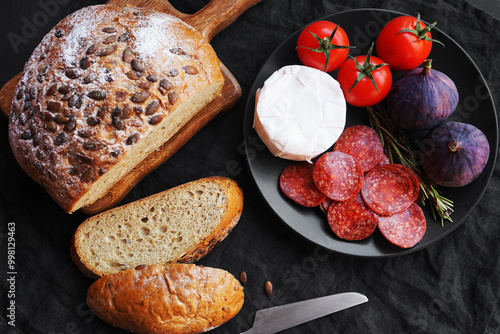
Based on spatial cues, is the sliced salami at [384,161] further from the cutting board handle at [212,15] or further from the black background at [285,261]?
the cutting board handle at [212,15]

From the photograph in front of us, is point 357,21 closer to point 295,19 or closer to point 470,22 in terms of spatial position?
point 295,19

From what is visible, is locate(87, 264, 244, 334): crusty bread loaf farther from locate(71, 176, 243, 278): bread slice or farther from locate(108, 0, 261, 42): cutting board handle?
locate(108, 0, 261, 42): cutting board handle

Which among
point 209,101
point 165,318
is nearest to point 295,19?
point 209,101

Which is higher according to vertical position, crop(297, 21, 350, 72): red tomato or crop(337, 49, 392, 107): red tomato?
crop(297, 21, 350, 72): red tomato

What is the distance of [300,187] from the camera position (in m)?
2.92

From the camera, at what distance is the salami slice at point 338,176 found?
2.82 m

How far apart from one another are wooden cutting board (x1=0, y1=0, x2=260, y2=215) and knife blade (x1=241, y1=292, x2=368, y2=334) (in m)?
1.20

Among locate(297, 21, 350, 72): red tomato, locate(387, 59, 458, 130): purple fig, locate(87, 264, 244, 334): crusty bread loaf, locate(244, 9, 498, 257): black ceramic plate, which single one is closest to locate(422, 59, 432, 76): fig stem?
locate(387, 59, 458, 130): purple fig

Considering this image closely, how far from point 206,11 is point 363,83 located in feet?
3.79

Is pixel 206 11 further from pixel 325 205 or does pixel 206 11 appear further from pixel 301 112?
pixel 325 205

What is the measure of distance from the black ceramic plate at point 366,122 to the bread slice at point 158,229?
0.93ft

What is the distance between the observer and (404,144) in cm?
297

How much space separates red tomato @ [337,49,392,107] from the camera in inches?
109

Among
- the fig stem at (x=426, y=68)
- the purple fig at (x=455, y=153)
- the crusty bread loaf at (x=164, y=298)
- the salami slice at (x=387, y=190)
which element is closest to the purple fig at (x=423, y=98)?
the fig stem at (x=426, y=68)
